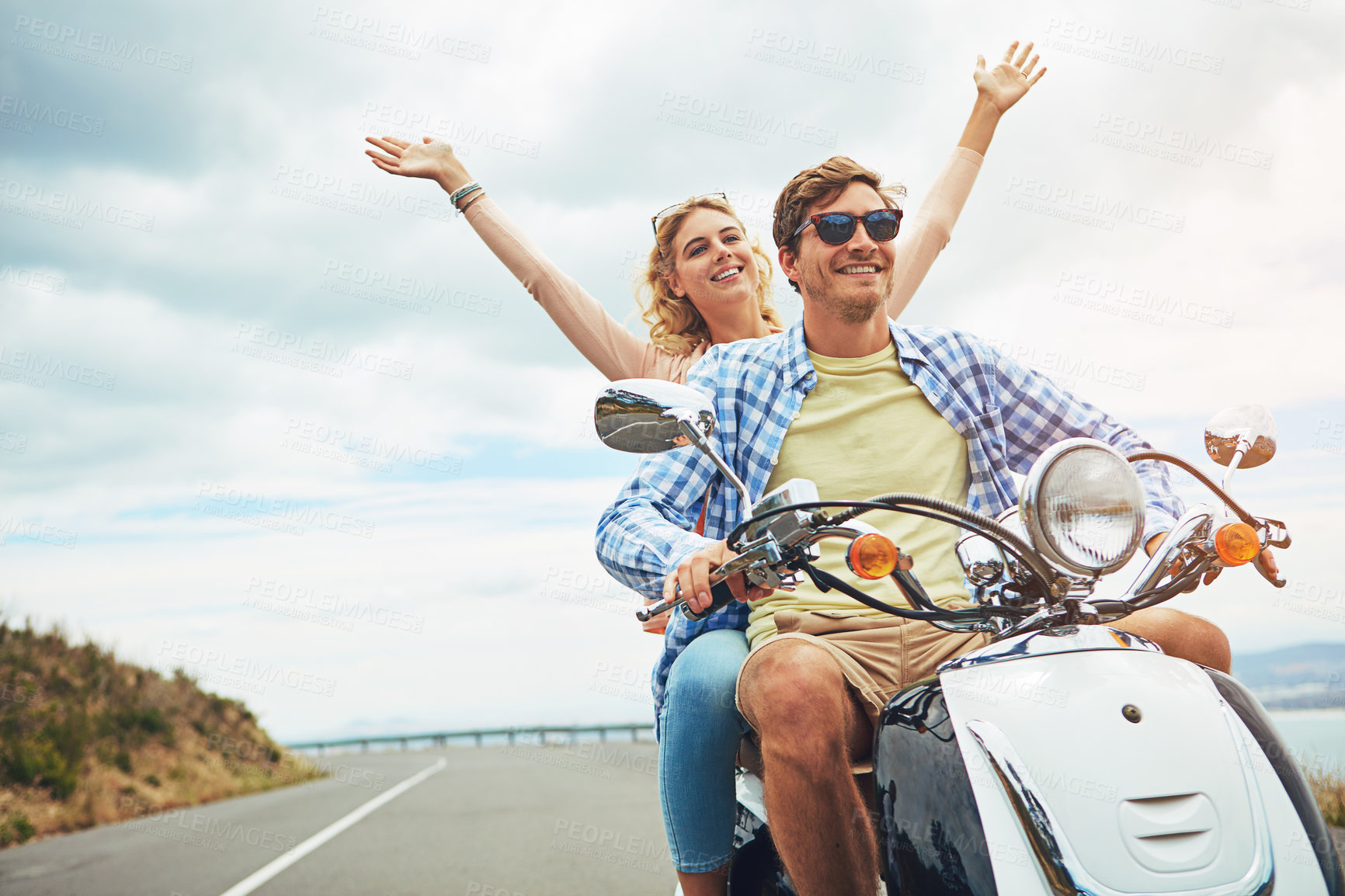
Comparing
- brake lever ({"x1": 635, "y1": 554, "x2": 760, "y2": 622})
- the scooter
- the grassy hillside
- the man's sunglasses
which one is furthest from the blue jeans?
the grassy hillside

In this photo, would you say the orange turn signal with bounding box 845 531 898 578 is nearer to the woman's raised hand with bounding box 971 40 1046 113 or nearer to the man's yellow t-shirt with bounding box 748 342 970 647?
the man's yellow t-shirt with bounding box 748 342 970 647

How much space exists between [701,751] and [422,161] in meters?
3.02

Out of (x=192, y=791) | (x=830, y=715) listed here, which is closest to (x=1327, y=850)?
(x=830, y=715)

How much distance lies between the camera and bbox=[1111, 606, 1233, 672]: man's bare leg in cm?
196

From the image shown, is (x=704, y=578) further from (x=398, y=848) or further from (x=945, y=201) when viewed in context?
(x=398, y=848)

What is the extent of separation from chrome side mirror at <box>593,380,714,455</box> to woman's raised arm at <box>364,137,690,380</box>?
223 cm

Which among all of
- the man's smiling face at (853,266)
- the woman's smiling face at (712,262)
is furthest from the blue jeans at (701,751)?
the woman's smiling face at (712,262)

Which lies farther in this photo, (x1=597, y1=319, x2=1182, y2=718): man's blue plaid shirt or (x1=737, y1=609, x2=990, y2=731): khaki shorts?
(x1=597, y1=319, x2=1182, y2=718): man's blue plaid shirt

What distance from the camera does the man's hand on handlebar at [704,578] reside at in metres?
1.79

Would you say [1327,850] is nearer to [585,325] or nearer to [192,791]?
[585,325]

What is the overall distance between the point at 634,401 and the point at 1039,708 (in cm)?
80

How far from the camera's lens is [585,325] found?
4.27 meters

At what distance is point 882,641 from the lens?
2180 mm

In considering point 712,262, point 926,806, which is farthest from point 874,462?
point 712,262
